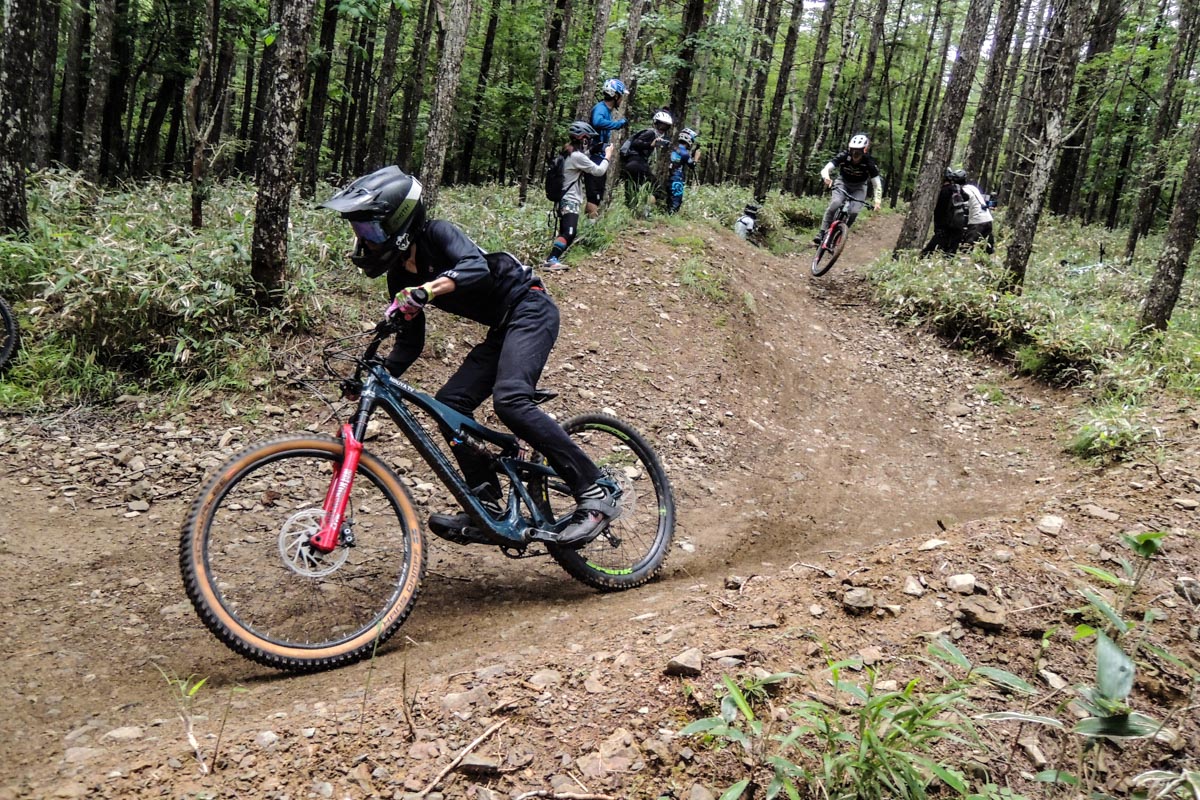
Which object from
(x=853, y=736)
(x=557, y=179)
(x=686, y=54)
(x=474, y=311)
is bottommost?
(x=853, y=736)

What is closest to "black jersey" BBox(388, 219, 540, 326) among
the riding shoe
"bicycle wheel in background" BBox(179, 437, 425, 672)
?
"bicycle wheel in background" BBox(179, 437, 425, 672)

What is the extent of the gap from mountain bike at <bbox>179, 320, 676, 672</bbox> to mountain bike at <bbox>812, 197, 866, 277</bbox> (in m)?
8.92

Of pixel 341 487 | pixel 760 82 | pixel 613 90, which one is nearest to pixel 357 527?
pixel 341 487

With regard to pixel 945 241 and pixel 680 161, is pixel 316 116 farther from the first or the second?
pixel 945 241

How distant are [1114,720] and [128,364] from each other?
6.95 metres

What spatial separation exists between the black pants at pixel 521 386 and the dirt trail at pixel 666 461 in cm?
84

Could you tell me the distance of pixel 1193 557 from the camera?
3.80m

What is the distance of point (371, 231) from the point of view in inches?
139

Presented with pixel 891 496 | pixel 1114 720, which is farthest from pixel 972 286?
pixel 1114 720

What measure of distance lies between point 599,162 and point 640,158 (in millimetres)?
2740

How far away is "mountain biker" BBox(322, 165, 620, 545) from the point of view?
3525mm

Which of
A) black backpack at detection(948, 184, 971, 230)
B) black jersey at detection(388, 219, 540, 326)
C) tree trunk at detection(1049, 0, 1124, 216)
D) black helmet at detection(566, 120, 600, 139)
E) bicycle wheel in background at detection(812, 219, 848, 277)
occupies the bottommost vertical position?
black jersey at detection(388, 219, 540, 326)

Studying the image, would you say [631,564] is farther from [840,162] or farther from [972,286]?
[840,162]

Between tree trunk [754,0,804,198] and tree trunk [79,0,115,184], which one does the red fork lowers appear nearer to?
tree trunk [79,0,115,184]
